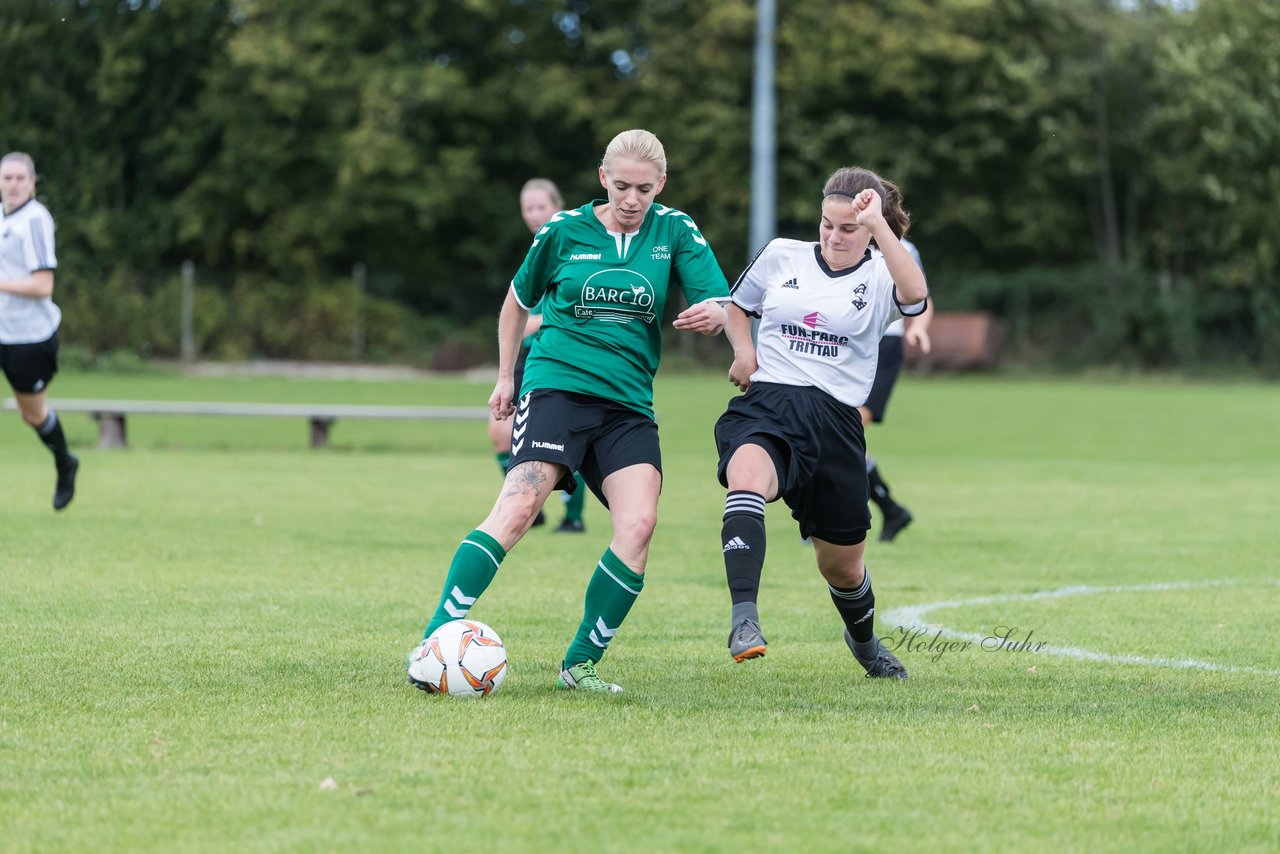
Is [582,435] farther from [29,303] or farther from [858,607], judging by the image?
[29,303]

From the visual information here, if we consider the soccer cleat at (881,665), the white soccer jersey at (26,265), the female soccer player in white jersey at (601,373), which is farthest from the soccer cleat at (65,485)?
the soccer cleat at (881,665)

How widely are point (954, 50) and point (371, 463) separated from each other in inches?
984

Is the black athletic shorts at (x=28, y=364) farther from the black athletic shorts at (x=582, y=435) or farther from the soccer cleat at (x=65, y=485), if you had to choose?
the black athletic shorts at (x=582, y=435)

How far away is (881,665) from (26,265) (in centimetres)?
→ 654

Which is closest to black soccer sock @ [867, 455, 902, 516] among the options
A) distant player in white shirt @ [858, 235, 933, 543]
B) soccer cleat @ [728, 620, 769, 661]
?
distant player in white shirt @ [858, 235, 933, 543]

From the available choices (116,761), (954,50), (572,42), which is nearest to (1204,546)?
(116,761)

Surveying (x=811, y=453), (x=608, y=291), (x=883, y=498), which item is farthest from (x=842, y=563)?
(x=883, y=498)

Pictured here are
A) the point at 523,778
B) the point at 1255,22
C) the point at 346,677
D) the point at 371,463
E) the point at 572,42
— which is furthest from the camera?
the point at 572,42

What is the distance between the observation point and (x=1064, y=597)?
324 inches

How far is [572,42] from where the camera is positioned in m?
40.8

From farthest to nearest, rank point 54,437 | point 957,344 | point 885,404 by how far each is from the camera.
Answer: point 957,344 < point 54,437 < point 885,404

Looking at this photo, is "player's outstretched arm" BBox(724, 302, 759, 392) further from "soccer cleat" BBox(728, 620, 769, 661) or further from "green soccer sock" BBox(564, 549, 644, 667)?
"soccer cleat" BBox(728, 620, 769, 661)

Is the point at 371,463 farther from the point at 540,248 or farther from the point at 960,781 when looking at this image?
the point at 960,781

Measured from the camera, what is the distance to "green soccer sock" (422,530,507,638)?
5520mm
